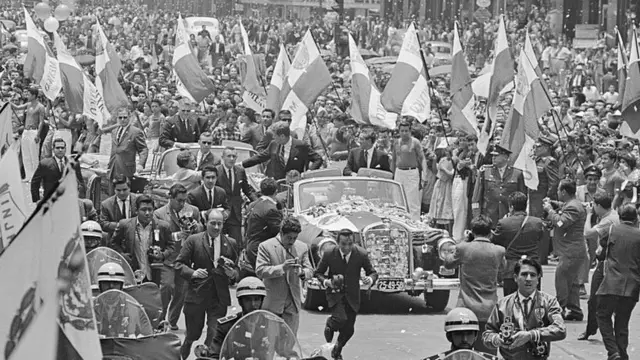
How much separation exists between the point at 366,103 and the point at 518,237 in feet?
32.3

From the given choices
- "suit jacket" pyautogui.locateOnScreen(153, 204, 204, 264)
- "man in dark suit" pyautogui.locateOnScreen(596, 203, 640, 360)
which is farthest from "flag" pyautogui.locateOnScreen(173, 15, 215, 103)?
"man in dark suit" pyautogui.locateOnScreen(596, 203, 640, 360)

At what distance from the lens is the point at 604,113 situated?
29281 millimetres

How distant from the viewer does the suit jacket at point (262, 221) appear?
16.0m

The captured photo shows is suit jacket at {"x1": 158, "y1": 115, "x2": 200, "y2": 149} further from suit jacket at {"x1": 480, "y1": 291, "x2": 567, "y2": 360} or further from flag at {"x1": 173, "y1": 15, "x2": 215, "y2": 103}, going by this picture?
suit jacket at {"x1": 480, "y1": 291, "x2": 567, "y2": 360}

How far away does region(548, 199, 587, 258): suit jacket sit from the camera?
16109mm

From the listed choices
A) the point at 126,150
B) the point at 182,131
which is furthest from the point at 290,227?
the point at 182,131

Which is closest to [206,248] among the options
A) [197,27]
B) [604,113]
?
[604,113]

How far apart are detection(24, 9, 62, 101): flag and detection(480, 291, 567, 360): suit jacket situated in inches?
593

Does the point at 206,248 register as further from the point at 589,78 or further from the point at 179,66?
the point at 589,78

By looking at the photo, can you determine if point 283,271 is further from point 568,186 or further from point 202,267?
point 568,186

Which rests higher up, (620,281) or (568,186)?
(568,186)

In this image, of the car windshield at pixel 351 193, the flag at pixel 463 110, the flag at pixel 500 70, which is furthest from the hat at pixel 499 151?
the flag at pixel 463 110

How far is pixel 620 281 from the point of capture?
45.2ft

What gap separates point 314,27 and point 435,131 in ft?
116
